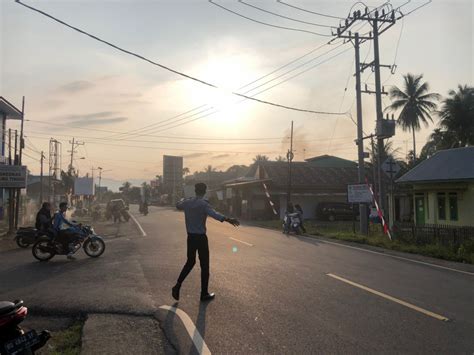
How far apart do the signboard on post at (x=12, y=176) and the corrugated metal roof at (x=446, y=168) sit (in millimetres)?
20115

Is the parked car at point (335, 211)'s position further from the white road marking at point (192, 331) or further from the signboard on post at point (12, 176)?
the white road marking at point (192, 331)

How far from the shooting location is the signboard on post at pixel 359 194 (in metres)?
20.4

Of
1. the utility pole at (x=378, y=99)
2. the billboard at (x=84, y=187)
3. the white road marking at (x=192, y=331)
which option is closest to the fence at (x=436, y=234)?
the utility pole at (x=378, y=99)

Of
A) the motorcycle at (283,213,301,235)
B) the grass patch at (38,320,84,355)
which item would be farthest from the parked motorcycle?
the motorcycle at (283,213,301,235)

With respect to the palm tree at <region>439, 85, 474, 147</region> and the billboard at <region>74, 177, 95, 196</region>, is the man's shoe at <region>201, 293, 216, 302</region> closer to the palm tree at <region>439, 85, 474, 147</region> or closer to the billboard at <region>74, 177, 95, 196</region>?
the palm tree at <region>439, 85, 474, 147</region>

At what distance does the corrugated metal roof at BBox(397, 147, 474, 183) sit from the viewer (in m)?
21.9

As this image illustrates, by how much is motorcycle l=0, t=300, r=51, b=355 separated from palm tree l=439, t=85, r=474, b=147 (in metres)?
43.0

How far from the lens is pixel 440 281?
360 inches

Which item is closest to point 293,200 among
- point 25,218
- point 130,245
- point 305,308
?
point 25,218

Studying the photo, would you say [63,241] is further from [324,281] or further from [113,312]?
[324,281]

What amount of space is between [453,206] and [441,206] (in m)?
0.89

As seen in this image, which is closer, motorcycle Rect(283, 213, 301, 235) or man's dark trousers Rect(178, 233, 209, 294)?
man's dark trousers Rect(178, 233, 209, 294)

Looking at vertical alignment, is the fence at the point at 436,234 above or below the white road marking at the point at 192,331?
above

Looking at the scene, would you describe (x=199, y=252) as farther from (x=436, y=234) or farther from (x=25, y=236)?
(x=436, y=234)
